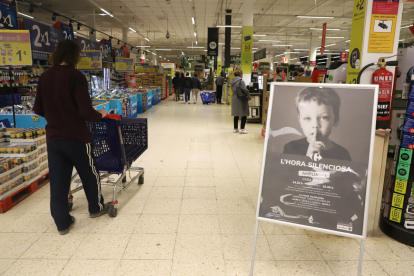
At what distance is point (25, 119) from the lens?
471 cm

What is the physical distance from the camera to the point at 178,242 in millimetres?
2428

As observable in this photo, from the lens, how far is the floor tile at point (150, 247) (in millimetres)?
2234

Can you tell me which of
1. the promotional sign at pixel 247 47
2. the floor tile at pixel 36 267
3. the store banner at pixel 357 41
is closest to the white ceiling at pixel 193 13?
the promotional sign at pixel 247 47

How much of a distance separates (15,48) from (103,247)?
3.04 m

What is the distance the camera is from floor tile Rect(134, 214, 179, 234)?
2604mm

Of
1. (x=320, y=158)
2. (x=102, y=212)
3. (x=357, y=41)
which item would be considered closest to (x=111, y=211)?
(x=102, y=212)

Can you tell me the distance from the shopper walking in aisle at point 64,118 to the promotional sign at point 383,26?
2.53 metres

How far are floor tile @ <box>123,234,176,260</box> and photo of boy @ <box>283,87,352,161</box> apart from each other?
1.26m

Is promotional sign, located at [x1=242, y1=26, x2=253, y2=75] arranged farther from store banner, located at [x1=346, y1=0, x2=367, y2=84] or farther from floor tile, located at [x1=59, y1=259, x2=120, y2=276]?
floor tile, located at [x1=59, y1=259, x2=120, y2=276]

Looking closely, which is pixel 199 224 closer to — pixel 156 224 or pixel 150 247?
pixel 156 224

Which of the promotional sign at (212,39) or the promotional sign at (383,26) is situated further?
the promotional sign at (212,39)

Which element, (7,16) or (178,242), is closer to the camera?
(178,242)

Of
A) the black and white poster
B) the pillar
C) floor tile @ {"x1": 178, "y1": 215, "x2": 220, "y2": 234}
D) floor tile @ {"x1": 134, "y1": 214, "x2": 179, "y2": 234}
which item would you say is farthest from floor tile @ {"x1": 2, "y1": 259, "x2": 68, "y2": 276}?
the pillar

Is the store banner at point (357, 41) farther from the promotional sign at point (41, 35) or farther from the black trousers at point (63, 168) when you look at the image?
the promotional sign at point (41, 35)
